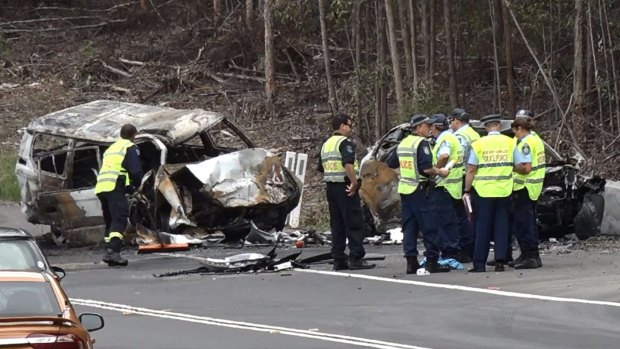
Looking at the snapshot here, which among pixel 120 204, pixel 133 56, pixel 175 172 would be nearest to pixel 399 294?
pixel 120 204

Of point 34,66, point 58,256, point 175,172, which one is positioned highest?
point 34,66

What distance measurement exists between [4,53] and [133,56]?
3.78m

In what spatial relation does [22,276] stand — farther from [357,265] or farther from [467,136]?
[467,136]

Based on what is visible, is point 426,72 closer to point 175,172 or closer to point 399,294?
point 175,172

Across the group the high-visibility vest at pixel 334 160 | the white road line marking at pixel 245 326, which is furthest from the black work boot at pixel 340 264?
the white road line marking at pixel 245 326

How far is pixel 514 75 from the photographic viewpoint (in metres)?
25.8

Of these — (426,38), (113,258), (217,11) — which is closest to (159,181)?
(113,258)

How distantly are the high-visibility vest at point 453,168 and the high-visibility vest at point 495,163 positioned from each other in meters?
0.27

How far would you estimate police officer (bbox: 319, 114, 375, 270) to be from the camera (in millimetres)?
12430

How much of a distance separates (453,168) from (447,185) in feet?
0.71

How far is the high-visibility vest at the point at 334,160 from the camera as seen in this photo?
40.9 ft

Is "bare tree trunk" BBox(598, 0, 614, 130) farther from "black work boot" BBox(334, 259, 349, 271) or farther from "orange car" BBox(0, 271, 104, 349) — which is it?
"orange car" BBox(0, 271, 104, 349)

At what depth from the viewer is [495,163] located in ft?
40.1

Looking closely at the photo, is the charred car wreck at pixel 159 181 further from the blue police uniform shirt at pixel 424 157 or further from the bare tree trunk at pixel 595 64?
the bare tree trunk at pixel 595 64
